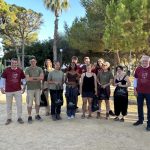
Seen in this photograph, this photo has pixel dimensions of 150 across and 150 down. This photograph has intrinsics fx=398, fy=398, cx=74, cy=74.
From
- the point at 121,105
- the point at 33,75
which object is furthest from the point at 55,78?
the point at 121,105

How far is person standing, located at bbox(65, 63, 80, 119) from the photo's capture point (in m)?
10.9

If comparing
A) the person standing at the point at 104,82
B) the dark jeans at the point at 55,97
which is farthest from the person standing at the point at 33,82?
the person standing at the point at 104,82

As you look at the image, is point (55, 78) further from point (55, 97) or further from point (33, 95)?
point (33, 95)

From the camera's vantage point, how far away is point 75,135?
8.78 metres

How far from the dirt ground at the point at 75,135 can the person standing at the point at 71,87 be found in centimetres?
31

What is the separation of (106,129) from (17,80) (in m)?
2.64

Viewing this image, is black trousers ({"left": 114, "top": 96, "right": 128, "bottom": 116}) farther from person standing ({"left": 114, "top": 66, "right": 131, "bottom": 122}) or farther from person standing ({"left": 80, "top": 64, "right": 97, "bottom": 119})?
person standing ({"left": 80, "top": 64, "right": 97, "bottom": 119})

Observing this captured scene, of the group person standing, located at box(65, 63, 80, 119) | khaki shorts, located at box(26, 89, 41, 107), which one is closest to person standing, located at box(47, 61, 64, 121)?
person standing, located at box(65, 63, 80, 119)

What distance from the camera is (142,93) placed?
9688mm

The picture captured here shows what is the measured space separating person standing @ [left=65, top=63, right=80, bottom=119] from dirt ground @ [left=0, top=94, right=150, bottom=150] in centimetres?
31

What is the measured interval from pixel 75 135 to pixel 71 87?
2375mm

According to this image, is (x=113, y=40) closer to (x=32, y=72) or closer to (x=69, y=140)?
(x=32, y=72)

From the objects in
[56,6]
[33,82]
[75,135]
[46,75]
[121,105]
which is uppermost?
[56,6]

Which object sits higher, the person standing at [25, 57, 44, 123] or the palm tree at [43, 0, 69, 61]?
the palm tree at [43, 0, 69, 61]
